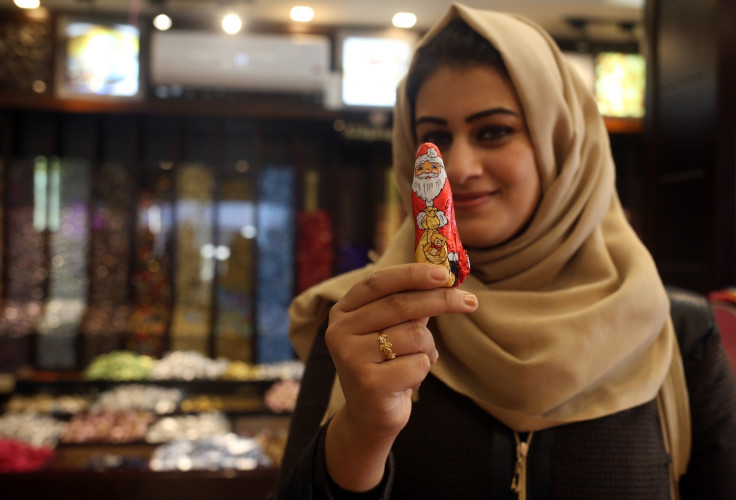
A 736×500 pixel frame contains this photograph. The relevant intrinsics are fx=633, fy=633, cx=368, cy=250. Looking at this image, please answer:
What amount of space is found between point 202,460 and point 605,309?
1904mm

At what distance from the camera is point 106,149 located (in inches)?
179

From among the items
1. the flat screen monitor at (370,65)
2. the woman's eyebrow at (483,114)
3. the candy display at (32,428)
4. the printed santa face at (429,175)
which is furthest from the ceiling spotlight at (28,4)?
the printed santa face at (429,175)

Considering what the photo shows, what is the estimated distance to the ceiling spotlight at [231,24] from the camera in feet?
14.0

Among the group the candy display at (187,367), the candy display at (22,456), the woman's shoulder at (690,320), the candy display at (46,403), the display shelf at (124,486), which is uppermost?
the woman's shoulder at (690,320)

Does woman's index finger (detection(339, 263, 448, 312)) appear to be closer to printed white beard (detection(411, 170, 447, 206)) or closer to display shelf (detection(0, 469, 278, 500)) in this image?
printed white beard (detection(411, 170, 447, 206))

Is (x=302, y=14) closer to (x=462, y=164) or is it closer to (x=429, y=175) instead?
(x=462, y=164)

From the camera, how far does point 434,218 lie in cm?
72

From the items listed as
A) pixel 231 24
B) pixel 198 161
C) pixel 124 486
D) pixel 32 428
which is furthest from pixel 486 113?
pixel 198 161

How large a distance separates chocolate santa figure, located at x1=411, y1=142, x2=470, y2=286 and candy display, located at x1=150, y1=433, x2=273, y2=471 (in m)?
1.92

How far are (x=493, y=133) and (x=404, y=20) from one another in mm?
3520

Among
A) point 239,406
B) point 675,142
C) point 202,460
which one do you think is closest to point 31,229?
point 239,406

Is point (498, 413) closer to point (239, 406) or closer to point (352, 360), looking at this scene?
point (352, 360)

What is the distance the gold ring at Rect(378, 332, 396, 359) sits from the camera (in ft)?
2.24

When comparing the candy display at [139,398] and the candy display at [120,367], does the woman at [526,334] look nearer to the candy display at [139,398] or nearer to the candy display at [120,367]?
the candy display at [139,398]
